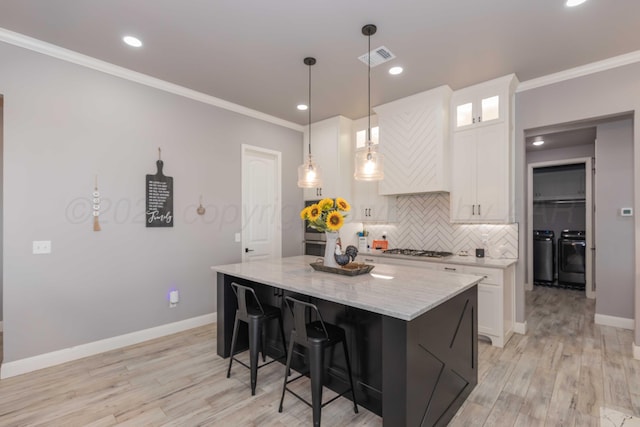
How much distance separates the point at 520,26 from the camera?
2.55 meters

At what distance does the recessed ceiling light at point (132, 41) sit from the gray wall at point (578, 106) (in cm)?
408

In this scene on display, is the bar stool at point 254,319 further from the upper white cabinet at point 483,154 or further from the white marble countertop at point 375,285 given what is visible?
the upper white cabinet at point 483,154

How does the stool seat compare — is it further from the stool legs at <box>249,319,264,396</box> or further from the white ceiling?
the white ceiling

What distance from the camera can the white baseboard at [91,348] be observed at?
2.69 meters

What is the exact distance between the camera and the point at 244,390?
2.48 metres

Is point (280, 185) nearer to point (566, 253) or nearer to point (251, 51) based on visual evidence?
point (251, 51)

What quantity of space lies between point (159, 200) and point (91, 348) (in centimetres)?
163

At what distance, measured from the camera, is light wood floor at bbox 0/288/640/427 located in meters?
2.13

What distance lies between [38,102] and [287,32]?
2.35 m

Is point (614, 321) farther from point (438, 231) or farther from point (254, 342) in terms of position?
point (254, 342)

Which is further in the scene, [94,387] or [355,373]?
[94,387]

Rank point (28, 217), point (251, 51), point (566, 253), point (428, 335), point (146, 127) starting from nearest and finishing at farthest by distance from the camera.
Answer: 1. point (428, 335)
2. point (28, 217)
3. point (251, 51)
4. point (146, 127)
5. point (566, 253)

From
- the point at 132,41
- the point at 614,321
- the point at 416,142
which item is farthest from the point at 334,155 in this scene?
the point at 614,321

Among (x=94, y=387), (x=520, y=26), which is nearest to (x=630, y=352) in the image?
(x=520, y=26)
